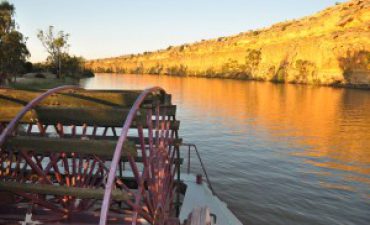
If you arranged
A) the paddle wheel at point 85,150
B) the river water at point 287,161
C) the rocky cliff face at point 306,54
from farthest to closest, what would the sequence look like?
1. the rocky cliff face at point 306,54
2. the river water at point 287,161
3. the paddle wheel at point 85,150

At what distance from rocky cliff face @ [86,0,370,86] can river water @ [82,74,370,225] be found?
49.4m

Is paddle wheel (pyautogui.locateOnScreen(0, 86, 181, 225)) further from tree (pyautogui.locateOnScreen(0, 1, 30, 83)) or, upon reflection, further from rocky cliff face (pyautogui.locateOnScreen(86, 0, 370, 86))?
rocky cliff face (pyautogui.locateOnScreen(86, 0, 370, 86))

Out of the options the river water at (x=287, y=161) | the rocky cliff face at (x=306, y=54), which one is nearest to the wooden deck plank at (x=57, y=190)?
the river water at (x=287, y=161)

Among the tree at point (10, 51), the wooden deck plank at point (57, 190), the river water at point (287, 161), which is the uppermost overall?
the tree at point (10, 51)

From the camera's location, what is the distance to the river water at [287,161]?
17.3m

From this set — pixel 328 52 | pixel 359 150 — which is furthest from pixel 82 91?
pixel 328 52

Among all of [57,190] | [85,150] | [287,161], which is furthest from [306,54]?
[57,190]

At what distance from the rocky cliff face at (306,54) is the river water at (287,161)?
162 feet

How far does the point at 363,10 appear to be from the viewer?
112688mm

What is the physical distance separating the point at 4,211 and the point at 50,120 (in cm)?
280

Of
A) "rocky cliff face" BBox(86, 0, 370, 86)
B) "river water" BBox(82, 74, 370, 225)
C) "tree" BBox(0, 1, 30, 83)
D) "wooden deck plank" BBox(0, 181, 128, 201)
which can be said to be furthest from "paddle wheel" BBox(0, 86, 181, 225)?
"rocky cliff face" BBox(86, 0, 370, 86)

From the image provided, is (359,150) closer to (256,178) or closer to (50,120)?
(256,178)

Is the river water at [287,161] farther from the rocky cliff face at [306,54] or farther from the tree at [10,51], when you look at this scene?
the rocky cliff face at [306,54]

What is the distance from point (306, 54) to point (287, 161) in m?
91.2
